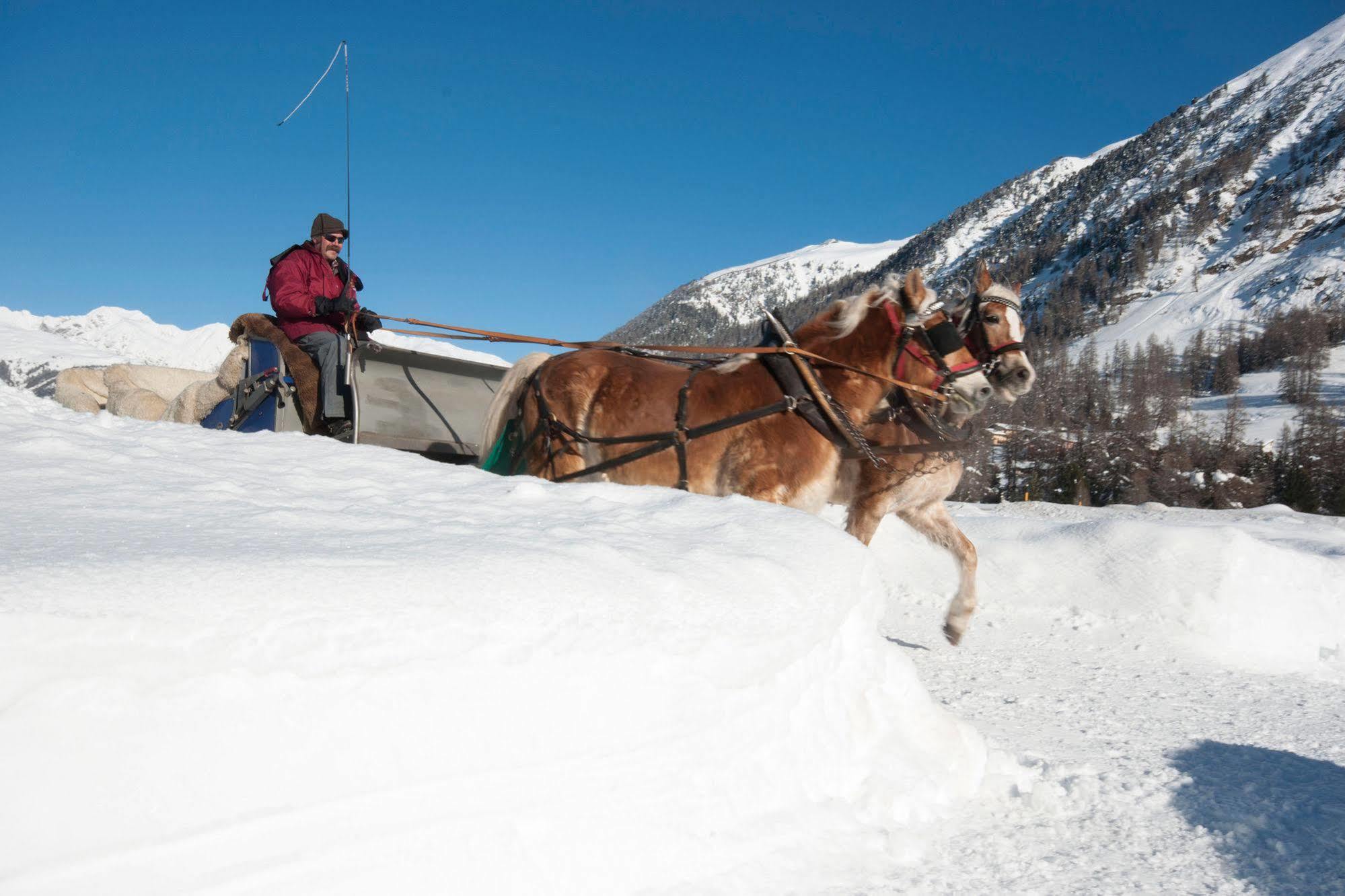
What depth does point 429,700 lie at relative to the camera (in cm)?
183

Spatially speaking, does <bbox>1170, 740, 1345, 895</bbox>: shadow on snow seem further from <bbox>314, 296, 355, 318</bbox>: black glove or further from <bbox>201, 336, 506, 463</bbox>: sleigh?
<bbox>314, 296, 355, 318</bbox>: black glove

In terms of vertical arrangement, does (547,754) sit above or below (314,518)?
below

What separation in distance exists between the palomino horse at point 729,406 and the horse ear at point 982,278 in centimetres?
34

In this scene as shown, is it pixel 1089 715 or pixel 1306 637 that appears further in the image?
pixel 1306 637

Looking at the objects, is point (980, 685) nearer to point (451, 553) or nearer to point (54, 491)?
point (451, 553)

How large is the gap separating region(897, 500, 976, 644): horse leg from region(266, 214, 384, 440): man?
13.4ft

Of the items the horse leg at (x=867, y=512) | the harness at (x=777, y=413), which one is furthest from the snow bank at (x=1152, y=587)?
the harness at (x=777, y=413)

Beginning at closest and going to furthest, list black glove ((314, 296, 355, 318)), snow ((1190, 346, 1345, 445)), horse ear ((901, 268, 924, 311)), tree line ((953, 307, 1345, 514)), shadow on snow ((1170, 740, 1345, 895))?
shadow on snow ((1170, 740, 1345, 895)) < horse ear ((901, 268, 924, 311)) < black glove ((314, 296, 355, 318)) < tree line ((953, 307, 1345, 514)) < snow ((1190, 346, 1345, 445))

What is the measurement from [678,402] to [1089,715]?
2.70 metres

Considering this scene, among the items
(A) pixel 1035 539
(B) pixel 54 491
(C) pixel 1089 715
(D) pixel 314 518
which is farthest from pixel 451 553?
(A) pixel 1035 539

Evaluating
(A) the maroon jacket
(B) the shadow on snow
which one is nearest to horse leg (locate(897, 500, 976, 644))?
(B) the shadow on snow

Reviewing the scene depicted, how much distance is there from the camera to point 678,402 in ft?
16.2

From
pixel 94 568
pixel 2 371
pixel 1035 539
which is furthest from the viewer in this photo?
pixel 2 371

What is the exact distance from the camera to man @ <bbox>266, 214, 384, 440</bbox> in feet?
20.3
